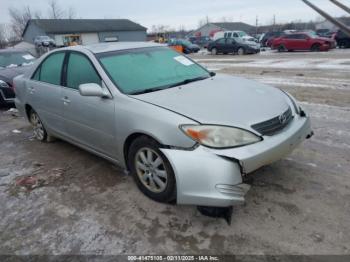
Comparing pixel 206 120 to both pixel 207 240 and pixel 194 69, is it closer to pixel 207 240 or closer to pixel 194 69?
pixel 207 240

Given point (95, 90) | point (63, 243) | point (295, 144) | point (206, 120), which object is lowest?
point (63, 243)

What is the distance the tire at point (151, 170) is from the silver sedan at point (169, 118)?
0.01 m

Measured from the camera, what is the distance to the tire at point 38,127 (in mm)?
5055

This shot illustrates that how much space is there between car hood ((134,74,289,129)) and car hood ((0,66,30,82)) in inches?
238

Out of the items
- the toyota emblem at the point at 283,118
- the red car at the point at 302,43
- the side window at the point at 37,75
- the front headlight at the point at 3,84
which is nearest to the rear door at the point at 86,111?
the side window at the point at 37,75

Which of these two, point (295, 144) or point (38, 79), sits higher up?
point (38, 79)

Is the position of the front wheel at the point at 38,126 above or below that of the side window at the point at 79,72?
below

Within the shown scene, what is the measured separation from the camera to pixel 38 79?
4734mm

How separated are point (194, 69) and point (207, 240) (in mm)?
2287

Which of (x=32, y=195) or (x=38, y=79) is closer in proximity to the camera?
(x=32, y=195)

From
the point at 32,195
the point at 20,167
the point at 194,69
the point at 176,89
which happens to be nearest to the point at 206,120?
the point at 176,89

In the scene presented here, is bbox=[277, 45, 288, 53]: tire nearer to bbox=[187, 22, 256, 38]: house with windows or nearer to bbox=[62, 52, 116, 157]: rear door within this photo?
bbox=[62, 52, 116, 157]: rear door

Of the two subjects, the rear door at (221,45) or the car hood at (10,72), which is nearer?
the car hood at (10,72)

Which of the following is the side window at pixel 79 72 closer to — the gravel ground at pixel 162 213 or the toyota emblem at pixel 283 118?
the gravel ground at pixel 162 213
